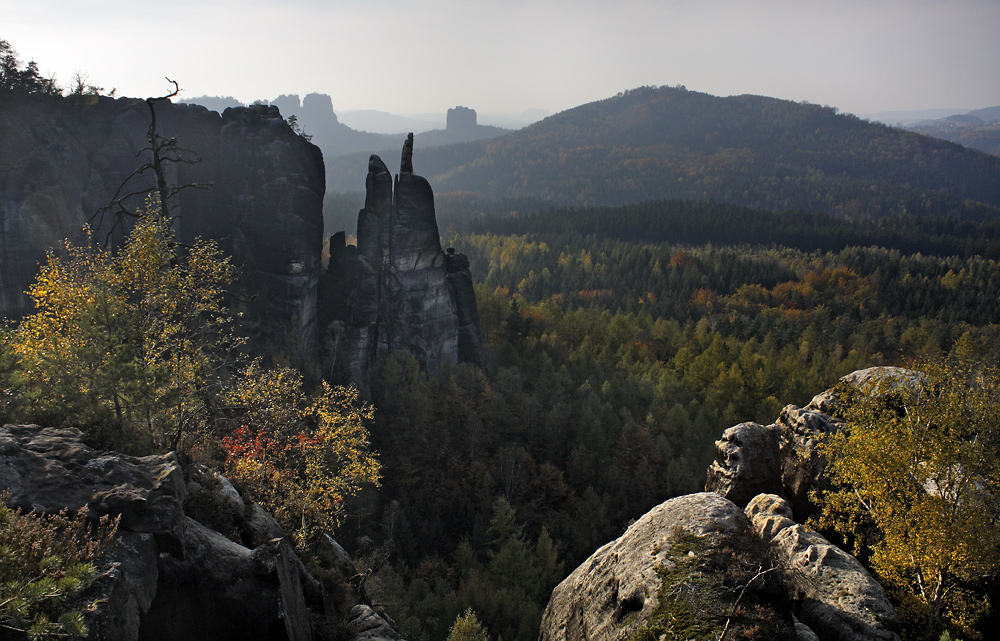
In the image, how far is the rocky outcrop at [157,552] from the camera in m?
9.71

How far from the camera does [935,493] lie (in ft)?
46.2

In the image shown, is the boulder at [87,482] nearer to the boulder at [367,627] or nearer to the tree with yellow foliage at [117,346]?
the tree with yellow foliage at [117,346]

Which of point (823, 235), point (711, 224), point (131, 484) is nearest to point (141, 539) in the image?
point (131, 484)

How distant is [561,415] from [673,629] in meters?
41.1

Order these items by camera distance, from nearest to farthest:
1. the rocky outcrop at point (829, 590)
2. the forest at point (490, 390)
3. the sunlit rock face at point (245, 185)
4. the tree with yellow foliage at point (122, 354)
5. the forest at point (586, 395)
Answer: the rocky outcrop at point (829, 590) → the tree with yellow foliage at point (122, 354) → the forest at point (490, 390) → the forest at point (586, 395) → the sunlit rock face at point (245, 185)

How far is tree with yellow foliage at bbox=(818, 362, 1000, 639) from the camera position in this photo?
12.8 metres

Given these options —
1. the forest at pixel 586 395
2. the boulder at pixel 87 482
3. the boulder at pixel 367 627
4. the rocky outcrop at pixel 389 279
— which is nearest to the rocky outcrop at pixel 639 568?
the boulder at pixel 367 627

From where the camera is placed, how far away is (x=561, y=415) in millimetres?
51250

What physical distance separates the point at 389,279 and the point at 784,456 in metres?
43.3

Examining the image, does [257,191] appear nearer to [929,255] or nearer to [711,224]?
[711,224]

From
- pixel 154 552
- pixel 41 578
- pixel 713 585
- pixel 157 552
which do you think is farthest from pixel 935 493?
pixel 41 578

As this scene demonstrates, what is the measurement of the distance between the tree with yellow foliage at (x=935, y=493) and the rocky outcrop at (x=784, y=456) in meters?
3.15

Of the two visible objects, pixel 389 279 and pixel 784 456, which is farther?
pixel 389 279

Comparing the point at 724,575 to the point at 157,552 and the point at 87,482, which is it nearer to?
the point at 157,552
